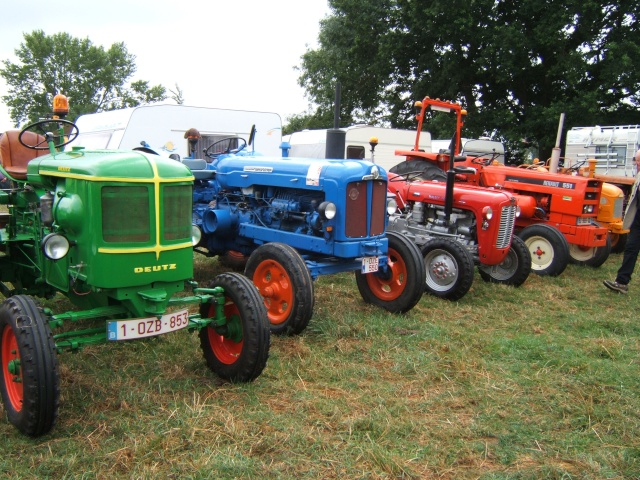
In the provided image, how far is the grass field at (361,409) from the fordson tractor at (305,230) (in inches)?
15.3

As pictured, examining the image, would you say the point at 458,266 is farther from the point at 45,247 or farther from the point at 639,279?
the point at 45,247

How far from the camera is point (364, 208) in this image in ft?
16.3

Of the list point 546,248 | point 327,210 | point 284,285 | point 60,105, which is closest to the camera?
point 60,105

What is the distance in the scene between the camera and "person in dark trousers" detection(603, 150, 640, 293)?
6.36 meters

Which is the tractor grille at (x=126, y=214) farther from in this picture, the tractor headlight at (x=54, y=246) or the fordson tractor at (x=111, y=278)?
the tractor headlight at (x=54, y=246)

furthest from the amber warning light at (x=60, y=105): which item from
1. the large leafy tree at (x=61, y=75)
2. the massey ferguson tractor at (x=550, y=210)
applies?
the large leafy tree at (x=61, y=75)

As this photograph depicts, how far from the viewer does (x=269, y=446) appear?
2.81 m

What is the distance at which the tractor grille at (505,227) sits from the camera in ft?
20.7

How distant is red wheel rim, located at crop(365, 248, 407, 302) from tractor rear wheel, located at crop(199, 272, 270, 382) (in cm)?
214

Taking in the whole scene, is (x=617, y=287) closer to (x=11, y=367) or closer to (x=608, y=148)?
(x=11, y=367)

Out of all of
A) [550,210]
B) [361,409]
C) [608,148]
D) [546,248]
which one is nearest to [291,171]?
[361,409]

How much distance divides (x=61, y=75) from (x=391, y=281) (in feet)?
129

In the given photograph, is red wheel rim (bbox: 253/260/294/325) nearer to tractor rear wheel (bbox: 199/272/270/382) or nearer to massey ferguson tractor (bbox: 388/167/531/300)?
tractor rear wheel (bbox: 199/272/270/382)


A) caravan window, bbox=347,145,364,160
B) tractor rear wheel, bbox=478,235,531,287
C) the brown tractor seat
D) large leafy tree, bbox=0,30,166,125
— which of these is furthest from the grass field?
large leafy tree, bbox=0,30,166,125
